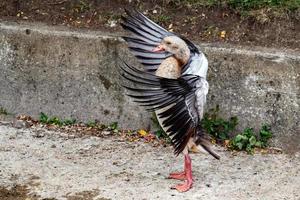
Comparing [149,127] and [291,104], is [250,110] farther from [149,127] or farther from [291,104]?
[149,127]

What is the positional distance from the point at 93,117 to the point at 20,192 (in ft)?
3.92

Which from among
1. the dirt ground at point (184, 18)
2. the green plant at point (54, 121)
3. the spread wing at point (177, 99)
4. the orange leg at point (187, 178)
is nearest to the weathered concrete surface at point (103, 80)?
the green plant at point (54, 121)

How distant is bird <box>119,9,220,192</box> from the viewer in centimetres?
399

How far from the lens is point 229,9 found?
5590mm

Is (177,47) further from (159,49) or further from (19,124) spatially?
(19,124)

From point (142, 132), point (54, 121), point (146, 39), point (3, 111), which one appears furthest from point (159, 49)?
point (3, 111)

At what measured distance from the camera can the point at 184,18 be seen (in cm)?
562

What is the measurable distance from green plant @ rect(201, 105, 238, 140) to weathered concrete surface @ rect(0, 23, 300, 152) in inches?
1.9

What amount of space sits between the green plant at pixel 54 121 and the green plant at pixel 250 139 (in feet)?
4.03

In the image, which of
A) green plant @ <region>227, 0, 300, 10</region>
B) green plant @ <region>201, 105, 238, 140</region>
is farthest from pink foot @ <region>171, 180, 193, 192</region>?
green plant @ <region>227, 0, 300, 10</region>

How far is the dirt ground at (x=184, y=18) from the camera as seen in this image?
5.37m

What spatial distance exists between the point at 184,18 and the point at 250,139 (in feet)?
3.78

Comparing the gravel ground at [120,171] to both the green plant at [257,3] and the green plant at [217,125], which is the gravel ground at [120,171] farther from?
the green plant at [257,3]

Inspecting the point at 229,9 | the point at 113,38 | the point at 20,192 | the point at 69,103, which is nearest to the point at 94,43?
the point at 113,38
